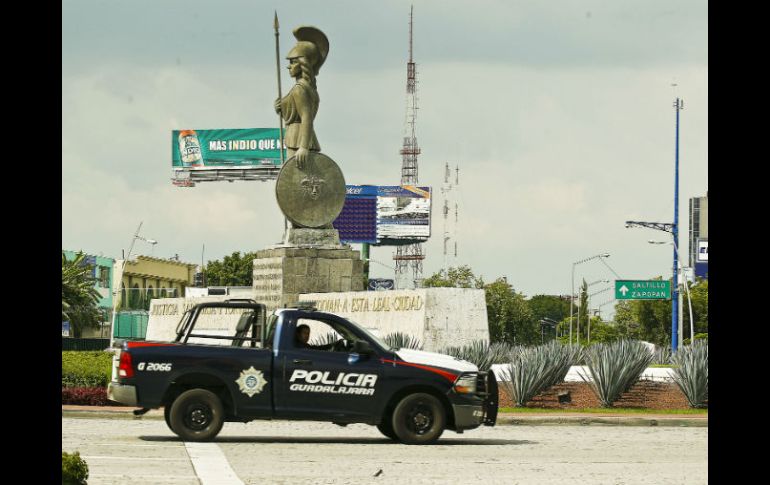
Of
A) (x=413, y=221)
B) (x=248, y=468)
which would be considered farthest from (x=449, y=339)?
(x=413, y=221)

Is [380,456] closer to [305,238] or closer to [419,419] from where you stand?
[419,419]

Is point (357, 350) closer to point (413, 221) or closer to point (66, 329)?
point (66, 329)

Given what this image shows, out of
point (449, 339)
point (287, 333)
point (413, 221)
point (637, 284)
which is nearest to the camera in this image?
point (287, 333)

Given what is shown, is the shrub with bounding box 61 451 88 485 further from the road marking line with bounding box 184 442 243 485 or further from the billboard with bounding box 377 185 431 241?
the billboard with bounding box 377 185 431 241

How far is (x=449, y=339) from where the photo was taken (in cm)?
3225

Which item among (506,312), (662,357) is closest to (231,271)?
(506,312)

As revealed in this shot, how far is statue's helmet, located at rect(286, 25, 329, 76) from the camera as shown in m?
36.3

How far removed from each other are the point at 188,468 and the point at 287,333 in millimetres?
3703

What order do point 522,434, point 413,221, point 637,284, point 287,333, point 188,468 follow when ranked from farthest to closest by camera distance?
1. point 413,221
2. point 637,284
3. point 522,434
4. point 287,333
5. point 188,468

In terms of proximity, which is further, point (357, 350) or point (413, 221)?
point (413, 221)

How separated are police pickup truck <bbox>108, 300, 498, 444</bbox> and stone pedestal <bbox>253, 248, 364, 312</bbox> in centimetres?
2089

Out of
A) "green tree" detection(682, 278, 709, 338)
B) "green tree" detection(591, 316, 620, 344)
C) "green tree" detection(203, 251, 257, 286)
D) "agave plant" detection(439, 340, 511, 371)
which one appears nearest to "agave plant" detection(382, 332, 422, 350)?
"agave plant" detection(439, 340, 511, 371)

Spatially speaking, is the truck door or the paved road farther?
the truck door
